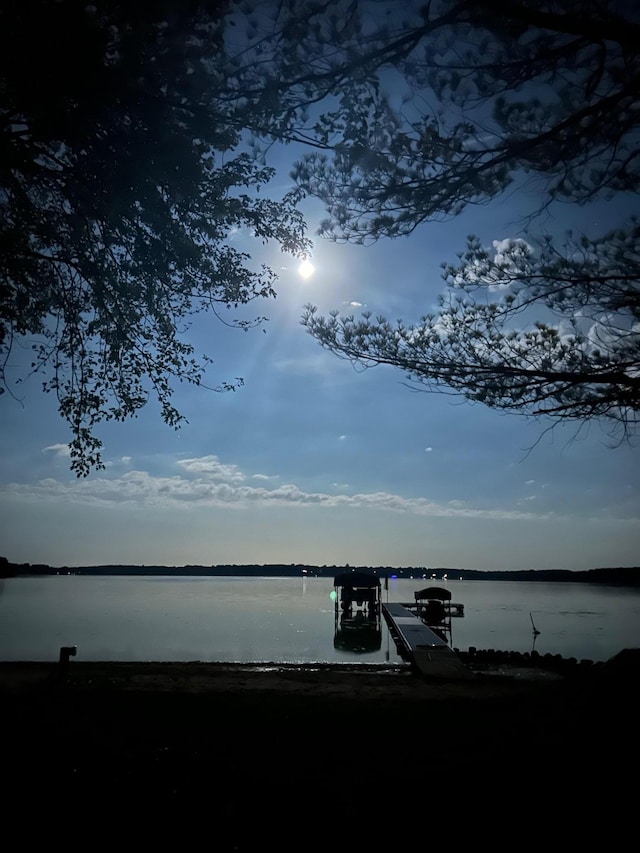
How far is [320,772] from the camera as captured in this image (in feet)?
16.7

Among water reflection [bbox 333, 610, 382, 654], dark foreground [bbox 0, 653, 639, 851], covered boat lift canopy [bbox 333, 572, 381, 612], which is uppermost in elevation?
dark foreground [bbox 0, 653, 639, 851]

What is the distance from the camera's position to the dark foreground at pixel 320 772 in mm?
3945

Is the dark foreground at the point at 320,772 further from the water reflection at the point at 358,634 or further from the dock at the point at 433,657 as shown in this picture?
the water reflection at the point at 358,634

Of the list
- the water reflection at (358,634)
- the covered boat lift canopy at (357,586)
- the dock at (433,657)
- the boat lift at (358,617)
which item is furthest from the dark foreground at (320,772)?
the covered boat lift canopy at (357,586)

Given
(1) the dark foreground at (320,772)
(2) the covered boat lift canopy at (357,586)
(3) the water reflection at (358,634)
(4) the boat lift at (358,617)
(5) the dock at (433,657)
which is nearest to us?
(1) the dark foreground at (320,772)

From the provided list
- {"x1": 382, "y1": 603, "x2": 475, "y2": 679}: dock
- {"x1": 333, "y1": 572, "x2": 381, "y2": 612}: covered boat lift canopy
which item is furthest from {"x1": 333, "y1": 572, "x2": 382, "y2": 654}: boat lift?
{"x1": 382, "y1": 603, "x2": 475, "y2": 679}: dock

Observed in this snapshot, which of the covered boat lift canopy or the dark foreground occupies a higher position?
the dark foreground

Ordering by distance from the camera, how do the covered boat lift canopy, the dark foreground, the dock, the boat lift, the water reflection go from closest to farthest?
1. the dark foreground
2. the dock
3. the water reflection
4. the boat lift
5. the covered boat lift canopy

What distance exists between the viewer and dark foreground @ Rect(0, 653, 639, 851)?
3945 millimetres

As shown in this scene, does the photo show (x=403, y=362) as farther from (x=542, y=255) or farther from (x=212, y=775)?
(x=212, y=775)

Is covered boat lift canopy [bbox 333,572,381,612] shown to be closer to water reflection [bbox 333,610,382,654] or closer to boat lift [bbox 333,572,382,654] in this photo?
boat lift [bbox 333,572,382,654]

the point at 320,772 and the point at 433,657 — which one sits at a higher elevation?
the point at 320,772

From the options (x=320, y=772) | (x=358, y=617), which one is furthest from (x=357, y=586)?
(x=320, y=772)

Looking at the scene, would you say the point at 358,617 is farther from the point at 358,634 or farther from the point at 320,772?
the point at 320,772
